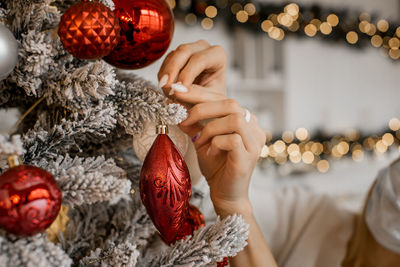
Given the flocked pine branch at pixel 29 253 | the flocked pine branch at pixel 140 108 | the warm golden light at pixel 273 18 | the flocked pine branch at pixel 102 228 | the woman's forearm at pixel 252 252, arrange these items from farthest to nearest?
the warm golden light at pixel 273 18 → the woman's forearm at pixel 252 252 → the flocked pine branch at pixel 102 228 → the flocked pine branch at pixel 140 108 → the flocked pine branch at pixel 29 253

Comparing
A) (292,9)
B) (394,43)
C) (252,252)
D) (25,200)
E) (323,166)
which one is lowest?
(323,166)

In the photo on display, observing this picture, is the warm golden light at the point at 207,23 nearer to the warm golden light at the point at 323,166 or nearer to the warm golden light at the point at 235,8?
the warm golden light at the point at 235,8

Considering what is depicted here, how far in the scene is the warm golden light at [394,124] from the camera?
9.36 feet

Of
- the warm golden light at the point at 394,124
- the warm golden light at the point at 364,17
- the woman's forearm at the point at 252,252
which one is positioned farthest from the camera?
the warm golden light at the point at 394,124

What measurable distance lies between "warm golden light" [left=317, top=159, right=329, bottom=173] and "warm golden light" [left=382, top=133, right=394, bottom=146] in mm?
619

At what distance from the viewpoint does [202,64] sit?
0.50 metres

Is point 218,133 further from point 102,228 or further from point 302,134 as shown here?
point 302,134

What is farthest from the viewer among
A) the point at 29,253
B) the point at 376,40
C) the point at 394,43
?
the point at 394,43

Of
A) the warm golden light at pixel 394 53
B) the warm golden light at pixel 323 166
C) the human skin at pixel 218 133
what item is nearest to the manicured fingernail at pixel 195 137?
the human skin at pixel 218 133

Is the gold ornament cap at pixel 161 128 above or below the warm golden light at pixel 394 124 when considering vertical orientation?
above

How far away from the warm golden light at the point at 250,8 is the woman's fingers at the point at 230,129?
1.74 meters

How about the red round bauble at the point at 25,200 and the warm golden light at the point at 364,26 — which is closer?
the red round bauble at the point at 25,200

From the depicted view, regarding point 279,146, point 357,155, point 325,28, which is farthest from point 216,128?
point 357,155

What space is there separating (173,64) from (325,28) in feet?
7.40
